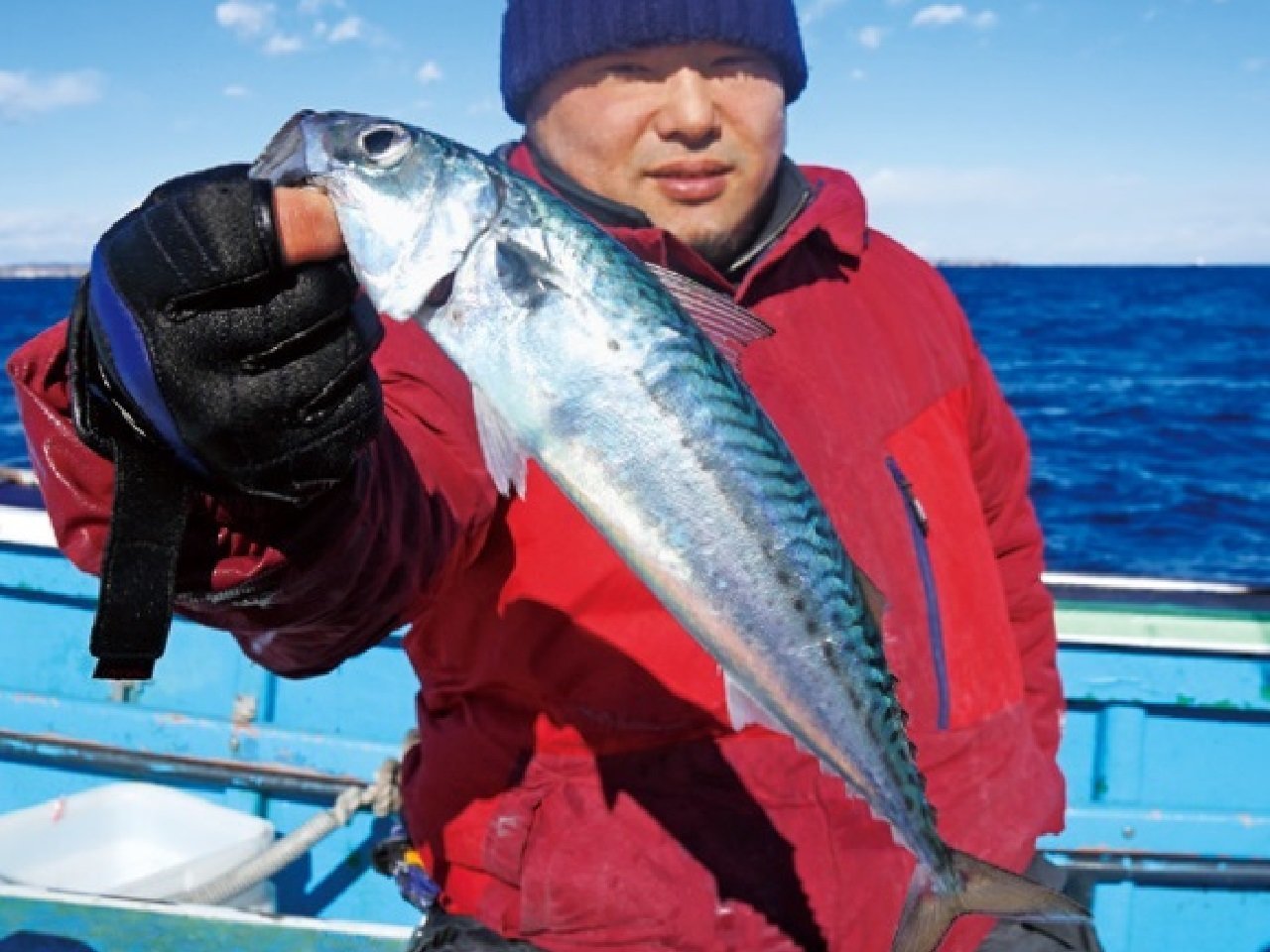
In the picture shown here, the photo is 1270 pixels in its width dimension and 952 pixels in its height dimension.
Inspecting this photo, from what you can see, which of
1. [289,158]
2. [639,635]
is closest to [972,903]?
[639,635]

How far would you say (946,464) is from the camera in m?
3.04

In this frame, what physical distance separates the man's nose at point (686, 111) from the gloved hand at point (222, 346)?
137cm

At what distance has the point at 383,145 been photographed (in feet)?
6.10

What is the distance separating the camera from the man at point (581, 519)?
5.45 ft

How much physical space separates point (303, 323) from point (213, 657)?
→ 358cm

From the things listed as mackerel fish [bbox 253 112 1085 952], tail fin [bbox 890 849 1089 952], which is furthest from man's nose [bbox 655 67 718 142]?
tail fin [bbox 890 849 1089 952]

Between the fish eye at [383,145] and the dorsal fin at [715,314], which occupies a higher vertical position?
the fish eye at [383,145]

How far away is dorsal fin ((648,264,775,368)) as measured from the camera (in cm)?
204

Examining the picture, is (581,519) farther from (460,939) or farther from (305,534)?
(460,939)

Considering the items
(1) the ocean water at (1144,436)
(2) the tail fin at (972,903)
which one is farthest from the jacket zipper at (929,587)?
(1) the ocean water at (1144,436)

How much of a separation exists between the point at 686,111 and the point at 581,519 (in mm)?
1079

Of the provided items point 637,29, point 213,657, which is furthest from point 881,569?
point 213,657

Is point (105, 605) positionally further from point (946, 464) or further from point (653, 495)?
point (946, 464)

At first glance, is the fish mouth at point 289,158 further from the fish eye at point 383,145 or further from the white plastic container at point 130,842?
the white plastic container at point 130,842
